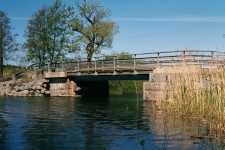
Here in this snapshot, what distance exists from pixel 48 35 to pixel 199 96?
49.3 metres

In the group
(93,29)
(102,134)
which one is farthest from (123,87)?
(102,134)

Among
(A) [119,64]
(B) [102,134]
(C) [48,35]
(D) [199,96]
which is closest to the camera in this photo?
(B) [102,134]

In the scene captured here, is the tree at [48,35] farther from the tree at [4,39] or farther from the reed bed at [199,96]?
→ the reed bed at [199,96]

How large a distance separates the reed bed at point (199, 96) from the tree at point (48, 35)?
4381cm

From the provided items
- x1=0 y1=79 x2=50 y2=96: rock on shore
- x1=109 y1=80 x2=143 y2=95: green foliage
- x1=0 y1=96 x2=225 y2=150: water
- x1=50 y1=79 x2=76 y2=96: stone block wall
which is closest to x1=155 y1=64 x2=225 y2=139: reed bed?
x1=0 y1=96 x2=225 y2=150: water

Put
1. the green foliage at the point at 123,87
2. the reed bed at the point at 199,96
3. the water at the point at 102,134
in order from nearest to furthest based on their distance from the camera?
the water at the point at 102,134 < the reed bed at the point at 199,96 < the green foliage at the point at 123,87

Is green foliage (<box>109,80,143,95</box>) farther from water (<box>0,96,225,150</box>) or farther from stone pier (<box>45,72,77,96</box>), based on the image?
water (<box>0,96,225,150</box>)

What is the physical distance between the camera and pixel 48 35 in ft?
220

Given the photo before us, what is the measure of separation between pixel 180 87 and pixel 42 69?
123ft

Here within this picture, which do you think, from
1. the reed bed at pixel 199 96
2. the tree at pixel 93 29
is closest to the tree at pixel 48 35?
the tree at pixel 93 29

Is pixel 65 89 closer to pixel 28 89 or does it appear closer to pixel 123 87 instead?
pixel 28 89

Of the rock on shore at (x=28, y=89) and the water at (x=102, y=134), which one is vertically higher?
the rock on shore at (x=28, y=89)

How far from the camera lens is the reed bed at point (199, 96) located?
55.6ft

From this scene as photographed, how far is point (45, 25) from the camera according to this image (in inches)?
2633
